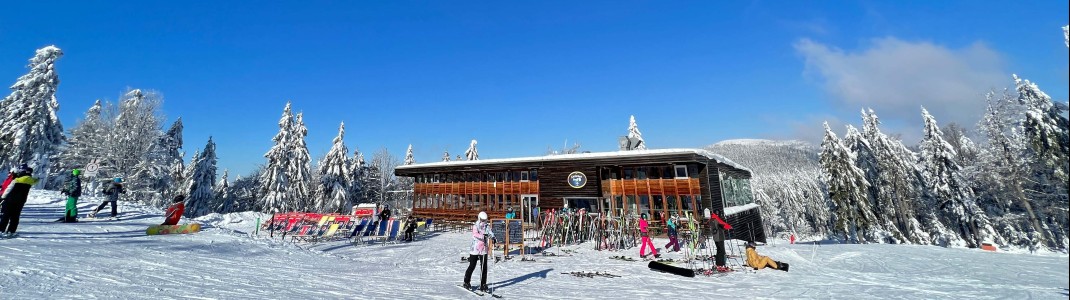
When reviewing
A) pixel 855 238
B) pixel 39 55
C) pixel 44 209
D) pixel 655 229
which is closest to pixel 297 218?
pixel 44 209

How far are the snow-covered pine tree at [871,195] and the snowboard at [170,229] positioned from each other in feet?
129

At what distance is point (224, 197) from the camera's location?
4878 cm

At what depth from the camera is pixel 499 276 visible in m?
10.4

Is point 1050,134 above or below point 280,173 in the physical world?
below

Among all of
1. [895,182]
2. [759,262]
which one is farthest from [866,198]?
A: [759,262]

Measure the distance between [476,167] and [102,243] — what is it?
20.9m

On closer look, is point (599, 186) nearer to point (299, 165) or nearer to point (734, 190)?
point (734, 190)

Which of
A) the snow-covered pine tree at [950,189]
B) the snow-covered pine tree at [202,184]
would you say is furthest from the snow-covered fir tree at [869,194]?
the snow-covered pine tree at [202,184]

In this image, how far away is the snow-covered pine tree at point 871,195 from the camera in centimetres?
2969

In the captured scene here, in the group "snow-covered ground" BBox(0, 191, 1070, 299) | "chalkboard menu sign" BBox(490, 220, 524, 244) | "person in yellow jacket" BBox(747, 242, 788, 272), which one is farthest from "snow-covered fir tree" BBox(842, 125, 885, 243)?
"chalkboard menu sign" BBox(490, 220, 524, 244)

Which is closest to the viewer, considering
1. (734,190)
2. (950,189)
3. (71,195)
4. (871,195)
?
(71,195)

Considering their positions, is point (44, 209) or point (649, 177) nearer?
point (44, 209)

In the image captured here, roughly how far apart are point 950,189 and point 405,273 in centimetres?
3566

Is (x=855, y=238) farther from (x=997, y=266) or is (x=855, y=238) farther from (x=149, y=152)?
(x=149, y=152)
